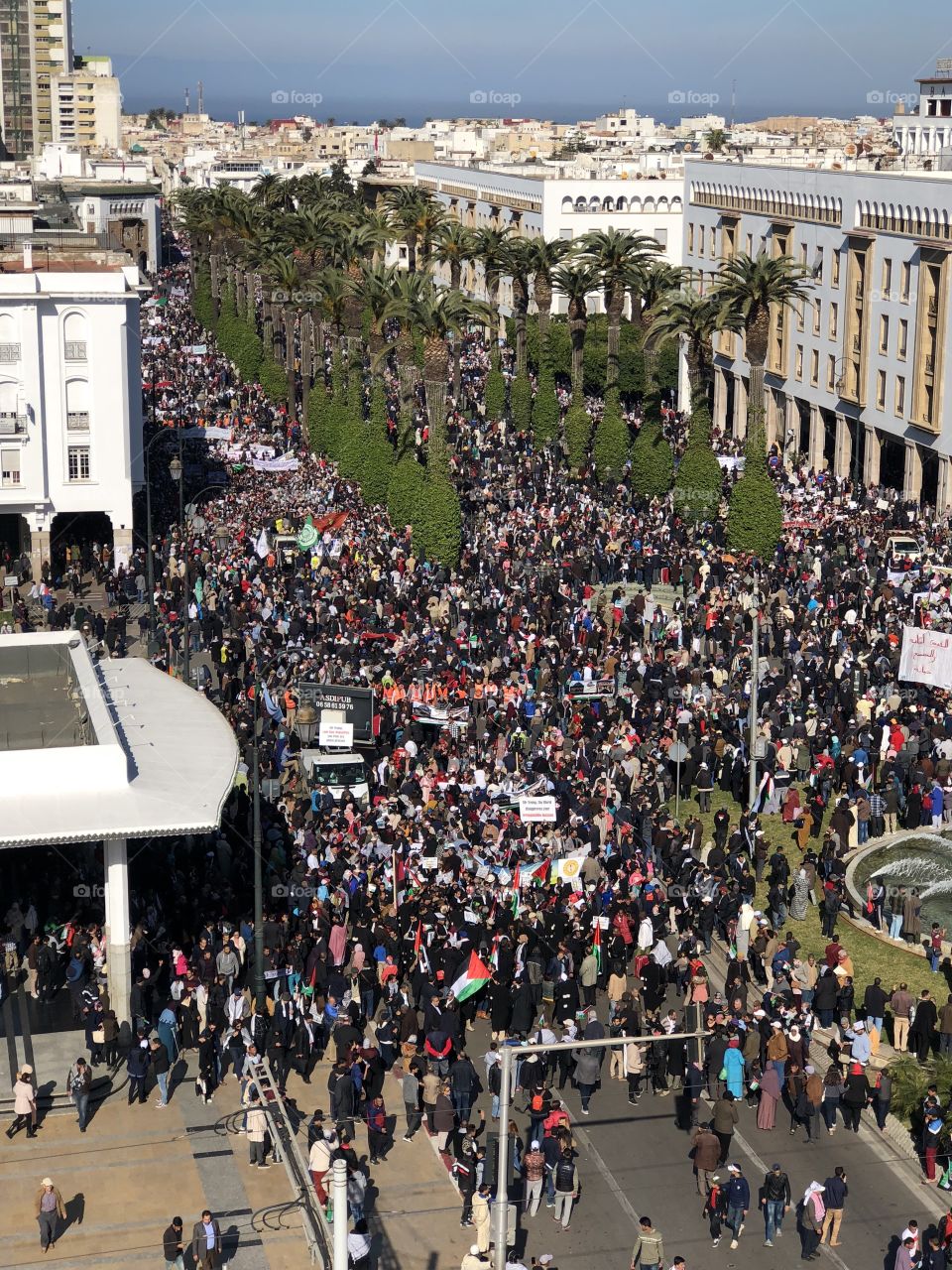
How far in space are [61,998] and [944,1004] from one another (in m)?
12.7

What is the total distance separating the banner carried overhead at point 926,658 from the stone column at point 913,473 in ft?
90.4

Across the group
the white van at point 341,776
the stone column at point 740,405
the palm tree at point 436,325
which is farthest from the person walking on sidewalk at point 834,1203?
the stone column at point 740,405

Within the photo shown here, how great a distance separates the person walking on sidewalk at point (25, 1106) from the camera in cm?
2494

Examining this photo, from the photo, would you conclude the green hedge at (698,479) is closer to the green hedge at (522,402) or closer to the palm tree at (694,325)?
the palm tree at (694,325)

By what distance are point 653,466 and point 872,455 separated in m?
11.8

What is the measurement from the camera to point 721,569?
50.9 m

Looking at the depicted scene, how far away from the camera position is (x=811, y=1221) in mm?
22406

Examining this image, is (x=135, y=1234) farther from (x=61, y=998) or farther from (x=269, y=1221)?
(x=61, y=998)

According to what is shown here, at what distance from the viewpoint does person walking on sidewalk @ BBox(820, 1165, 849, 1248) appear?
22344mm

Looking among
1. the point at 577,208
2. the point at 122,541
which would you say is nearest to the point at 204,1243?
the point at 122,541

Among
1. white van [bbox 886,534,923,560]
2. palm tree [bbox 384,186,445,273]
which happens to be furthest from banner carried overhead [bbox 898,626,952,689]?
palm tree [bbox 384,186,445,273]

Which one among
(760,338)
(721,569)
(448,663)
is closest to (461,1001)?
(448,663)

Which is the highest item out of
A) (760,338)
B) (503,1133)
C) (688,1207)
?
(760,338)

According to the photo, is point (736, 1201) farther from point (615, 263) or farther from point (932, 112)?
point (932, 112)
